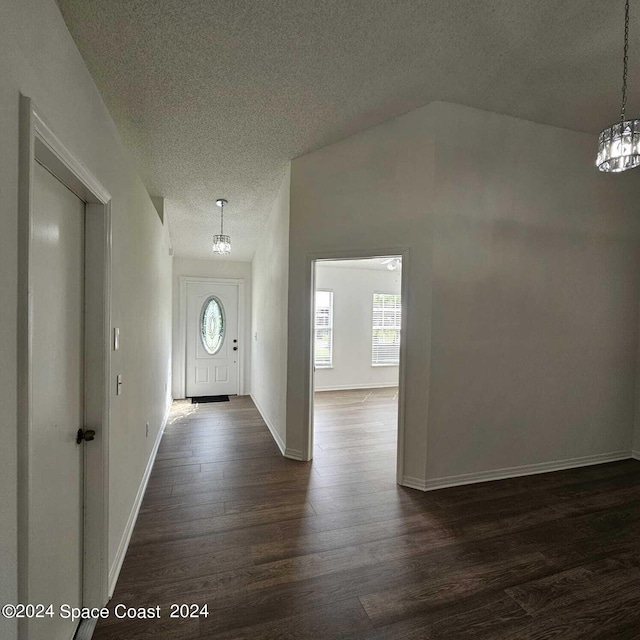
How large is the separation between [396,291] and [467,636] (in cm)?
607

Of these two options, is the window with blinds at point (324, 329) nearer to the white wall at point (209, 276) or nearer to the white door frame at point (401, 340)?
the white wall at point (209, 276)

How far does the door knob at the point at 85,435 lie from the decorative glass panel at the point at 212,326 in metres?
4.61

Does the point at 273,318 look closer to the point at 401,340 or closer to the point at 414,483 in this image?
the point at 401,340

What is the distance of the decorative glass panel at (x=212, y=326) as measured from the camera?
6105 mm

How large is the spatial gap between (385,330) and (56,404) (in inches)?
249

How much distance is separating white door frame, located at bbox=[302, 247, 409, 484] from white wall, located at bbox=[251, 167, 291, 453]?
0.97 feet

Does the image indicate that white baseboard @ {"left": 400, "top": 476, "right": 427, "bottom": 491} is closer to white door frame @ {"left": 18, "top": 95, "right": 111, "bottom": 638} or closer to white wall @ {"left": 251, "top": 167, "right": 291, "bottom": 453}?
white wall @ {"left": 251, "top": 167, "right": 291, "bottom": 453}

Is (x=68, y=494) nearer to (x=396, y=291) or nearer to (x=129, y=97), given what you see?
(x=129, y=97)

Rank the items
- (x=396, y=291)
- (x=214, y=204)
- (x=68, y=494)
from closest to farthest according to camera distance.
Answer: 1. (x=68, y=494)
2. (x=214, y=204)
3. (x=396, y=291)

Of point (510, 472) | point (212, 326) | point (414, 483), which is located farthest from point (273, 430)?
point (212, 326)

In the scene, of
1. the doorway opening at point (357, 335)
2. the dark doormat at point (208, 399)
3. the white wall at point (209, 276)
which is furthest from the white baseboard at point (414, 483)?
the white wall at point (209, 276)

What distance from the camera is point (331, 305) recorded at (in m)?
6.68

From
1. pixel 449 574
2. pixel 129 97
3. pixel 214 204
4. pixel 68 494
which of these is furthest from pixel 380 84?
pixel 449 574

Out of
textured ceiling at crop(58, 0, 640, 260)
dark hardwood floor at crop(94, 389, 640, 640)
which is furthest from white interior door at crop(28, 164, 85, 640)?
textured ceiling at crop(58, 0, 640, 260)
